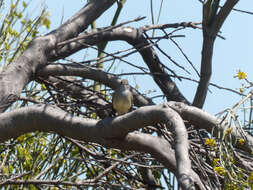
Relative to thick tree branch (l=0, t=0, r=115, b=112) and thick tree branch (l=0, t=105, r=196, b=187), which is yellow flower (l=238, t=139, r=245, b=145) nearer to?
thick tree branch (l=0, t=105, r=196, b=187)

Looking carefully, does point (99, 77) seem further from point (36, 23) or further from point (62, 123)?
point (36, 23)

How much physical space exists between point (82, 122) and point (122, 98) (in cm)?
84

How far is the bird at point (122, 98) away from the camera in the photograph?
3.77 m

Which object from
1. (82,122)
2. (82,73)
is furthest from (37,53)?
(82,122)

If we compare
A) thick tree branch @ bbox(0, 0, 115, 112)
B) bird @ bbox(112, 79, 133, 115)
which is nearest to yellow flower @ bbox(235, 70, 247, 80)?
bird @ bbox(112, 79, 133, 115)

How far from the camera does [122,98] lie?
3.82m

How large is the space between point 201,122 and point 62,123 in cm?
87

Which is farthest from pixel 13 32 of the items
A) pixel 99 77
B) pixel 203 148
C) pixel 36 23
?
pixel 203 148

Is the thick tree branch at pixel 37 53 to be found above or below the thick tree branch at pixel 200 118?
above

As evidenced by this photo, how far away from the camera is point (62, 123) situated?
3055 mm

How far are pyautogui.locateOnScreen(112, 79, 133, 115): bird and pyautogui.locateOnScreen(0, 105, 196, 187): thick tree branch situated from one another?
75cm

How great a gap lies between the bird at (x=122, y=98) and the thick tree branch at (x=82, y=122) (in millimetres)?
750

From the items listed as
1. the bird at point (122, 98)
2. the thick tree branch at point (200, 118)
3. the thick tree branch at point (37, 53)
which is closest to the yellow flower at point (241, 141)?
the thick tree branch at point (200, 118)

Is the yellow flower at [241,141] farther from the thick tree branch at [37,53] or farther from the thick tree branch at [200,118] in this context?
the thick tree branch at [37,53]
